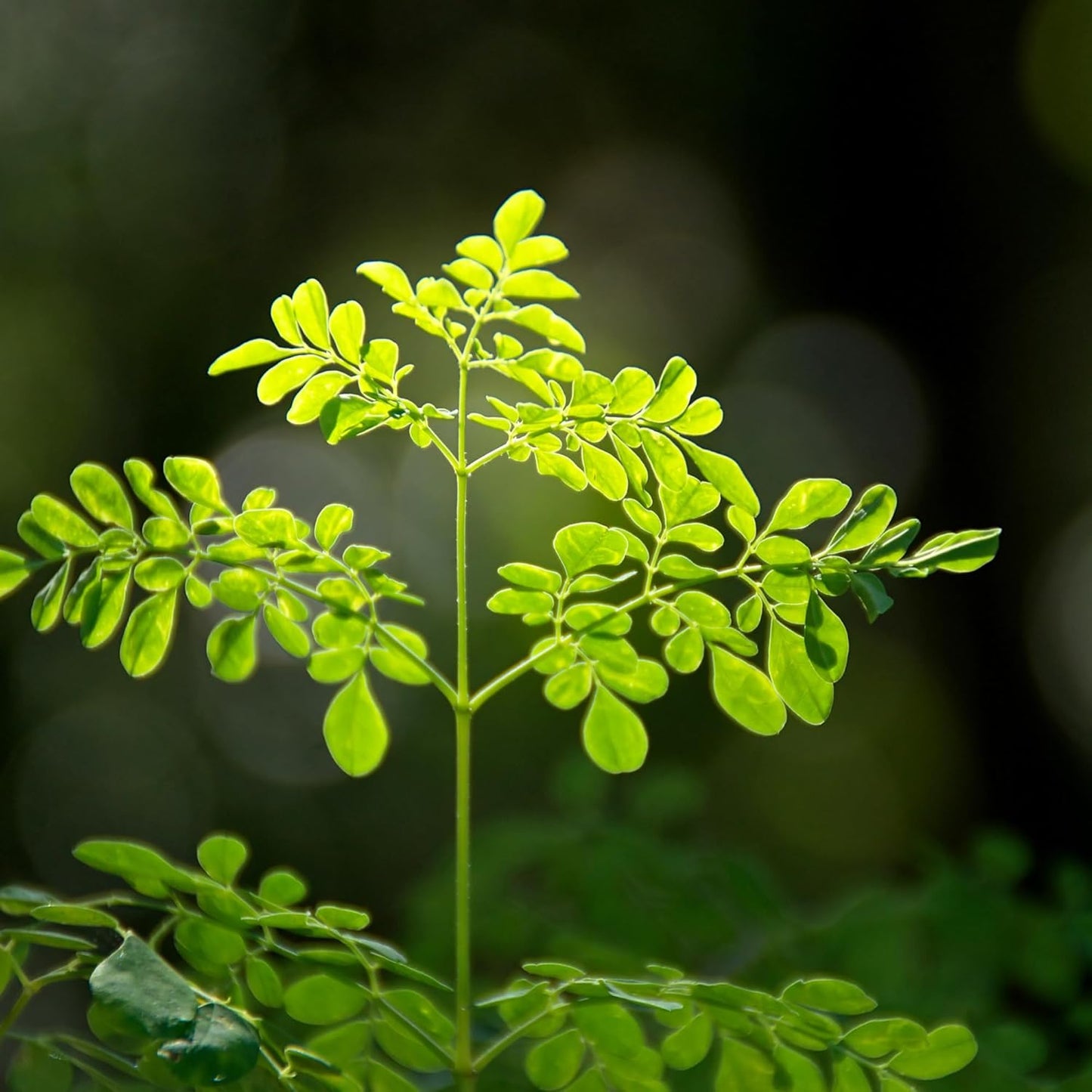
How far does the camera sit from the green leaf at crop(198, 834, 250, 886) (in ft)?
2.38

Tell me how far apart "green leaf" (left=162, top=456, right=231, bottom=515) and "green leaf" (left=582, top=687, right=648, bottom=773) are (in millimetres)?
261

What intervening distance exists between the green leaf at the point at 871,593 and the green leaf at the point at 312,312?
1.17 ft

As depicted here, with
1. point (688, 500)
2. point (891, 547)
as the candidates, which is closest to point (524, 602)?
point (688, 500)

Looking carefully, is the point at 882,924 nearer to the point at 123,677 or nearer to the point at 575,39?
the point at 123,677

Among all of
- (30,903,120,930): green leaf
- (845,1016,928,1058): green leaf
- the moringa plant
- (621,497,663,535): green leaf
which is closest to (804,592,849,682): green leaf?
the moringa plant

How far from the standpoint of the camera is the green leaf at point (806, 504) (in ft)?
2.23

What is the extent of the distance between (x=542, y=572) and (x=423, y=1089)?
16.6 inches

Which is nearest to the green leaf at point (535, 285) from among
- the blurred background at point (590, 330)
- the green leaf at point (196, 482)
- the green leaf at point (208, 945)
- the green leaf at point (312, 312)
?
the green leaf at point (312, 312)

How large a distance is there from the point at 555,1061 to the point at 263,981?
19cm

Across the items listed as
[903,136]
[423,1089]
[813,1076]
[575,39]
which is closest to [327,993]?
[423,1089]

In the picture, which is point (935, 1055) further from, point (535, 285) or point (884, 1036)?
point (535, 285)

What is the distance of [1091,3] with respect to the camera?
121 inches

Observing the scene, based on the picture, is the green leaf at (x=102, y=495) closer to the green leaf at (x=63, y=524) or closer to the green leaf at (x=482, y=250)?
the green leaf at (x=63, y=524)

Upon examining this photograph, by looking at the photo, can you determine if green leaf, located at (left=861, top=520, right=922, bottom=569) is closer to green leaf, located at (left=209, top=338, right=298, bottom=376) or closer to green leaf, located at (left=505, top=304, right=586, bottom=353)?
green leaf, located at (left=505, top=304, right=586, bottom=353)
